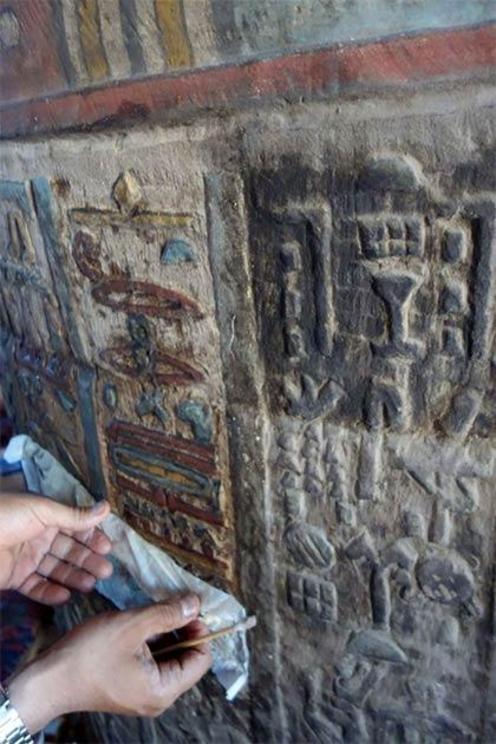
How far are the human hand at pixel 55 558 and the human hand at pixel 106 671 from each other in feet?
0.49

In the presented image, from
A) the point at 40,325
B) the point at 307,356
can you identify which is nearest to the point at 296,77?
the point at 307,356

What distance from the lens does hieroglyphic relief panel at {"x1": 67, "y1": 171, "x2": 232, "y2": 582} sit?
88 centimetres

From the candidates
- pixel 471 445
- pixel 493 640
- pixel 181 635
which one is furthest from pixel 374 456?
pixel 181 635

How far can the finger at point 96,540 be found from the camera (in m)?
1.18

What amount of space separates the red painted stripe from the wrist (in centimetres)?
77

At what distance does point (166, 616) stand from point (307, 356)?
0.46 metres

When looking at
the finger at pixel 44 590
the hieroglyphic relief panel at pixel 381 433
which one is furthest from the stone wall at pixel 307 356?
the finger at pixel 44 590

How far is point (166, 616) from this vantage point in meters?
1.03

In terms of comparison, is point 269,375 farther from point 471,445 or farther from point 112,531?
point 112,531

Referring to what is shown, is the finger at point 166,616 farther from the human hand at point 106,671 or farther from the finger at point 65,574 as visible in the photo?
the finger at point 65,574

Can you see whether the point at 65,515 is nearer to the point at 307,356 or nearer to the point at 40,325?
the point at 40,325

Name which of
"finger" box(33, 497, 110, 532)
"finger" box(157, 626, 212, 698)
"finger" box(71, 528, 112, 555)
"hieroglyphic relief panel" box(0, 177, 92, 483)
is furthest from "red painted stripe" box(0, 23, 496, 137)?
"finger" box(157, 626, 212, 698)

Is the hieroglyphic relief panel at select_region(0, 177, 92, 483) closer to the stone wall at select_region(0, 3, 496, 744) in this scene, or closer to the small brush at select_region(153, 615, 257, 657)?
the stone wall at select_region(0, 3, 496, 744)

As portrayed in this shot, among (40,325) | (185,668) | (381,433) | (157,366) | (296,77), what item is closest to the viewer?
(296,77)
